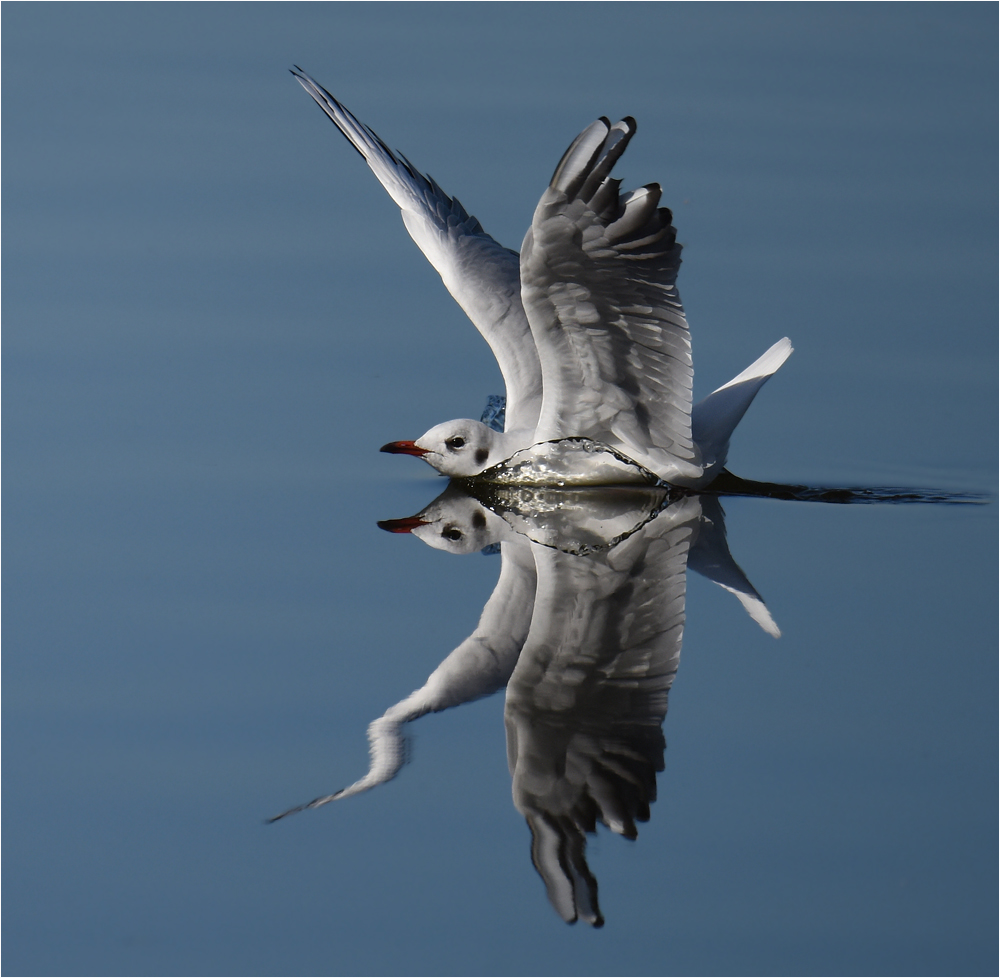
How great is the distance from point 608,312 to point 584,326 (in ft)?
0.49

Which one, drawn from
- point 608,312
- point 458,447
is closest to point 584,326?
point 608,312

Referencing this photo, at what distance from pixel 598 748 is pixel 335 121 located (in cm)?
534

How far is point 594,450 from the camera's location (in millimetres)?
7461

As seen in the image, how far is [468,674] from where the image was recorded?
5125 millimetres

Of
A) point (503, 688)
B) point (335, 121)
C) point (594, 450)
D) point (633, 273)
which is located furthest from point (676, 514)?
point (335, 121)

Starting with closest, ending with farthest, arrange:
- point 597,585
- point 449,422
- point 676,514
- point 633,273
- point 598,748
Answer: point 598,748 → point 597,585 → point 633,273 → point 676,514 → point 449,422

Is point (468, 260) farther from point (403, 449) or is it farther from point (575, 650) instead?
point (575, 650)

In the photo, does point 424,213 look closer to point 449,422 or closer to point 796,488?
point 449,422

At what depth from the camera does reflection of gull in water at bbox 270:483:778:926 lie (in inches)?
171

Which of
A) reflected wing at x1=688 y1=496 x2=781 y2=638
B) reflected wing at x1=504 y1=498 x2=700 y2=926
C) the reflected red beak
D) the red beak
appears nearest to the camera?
reflected wing at x1=504 y1=498 x2=700 y2=926

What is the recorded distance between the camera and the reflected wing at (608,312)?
6090 millimetres

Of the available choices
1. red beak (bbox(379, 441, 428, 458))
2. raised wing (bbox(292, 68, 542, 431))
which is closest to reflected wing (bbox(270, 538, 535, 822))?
red beak (bbox(379, 441, 428, 458))

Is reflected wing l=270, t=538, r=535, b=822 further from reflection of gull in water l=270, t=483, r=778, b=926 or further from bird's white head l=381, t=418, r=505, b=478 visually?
bird's white head l=381, t=418, r=505, b=478

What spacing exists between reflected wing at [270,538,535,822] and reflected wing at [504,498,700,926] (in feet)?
0.23
